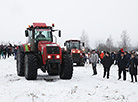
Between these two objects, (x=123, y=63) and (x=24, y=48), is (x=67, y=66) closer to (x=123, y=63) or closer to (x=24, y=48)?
(x=24, y=48)

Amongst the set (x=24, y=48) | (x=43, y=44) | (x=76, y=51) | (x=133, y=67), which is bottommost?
(x=133, y=67)

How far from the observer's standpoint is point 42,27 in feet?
41.8

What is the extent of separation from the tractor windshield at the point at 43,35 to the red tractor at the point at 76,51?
10.5 metres

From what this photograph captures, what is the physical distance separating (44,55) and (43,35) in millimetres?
1892

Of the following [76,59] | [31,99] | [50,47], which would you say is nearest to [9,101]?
[31,99]

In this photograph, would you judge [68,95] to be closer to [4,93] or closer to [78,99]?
[78,99]

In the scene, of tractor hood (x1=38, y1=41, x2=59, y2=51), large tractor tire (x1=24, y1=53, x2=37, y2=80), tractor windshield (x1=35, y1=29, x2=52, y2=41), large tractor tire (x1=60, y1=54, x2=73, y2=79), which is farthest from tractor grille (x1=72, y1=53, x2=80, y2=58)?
large tractor tire (x1=24, y1=53, x2=37, y2=80)

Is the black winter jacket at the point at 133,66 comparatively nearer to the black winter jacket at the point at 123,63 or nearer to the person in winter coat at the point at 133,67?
the person in winter coat at the point at 133,67

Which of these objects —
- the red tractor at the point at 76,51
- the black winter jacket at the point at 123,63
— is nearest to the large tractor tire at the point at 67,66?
the black winter jacket at the point at 123,63

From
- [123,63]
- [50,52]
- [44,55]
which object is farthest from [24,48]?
[123,63]

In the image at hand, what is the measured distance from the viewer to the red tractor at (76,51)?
23.1 meters

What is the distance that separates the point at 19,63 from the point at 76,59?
10302 millimetres

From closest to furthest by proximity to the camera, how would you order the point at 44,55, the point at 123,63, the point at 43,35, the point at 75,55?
the point at 44,55 → the point at 43,35 → the point at 123,63 → the point at 75,55

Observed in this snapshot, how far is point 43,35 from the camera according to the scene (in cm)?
1277
